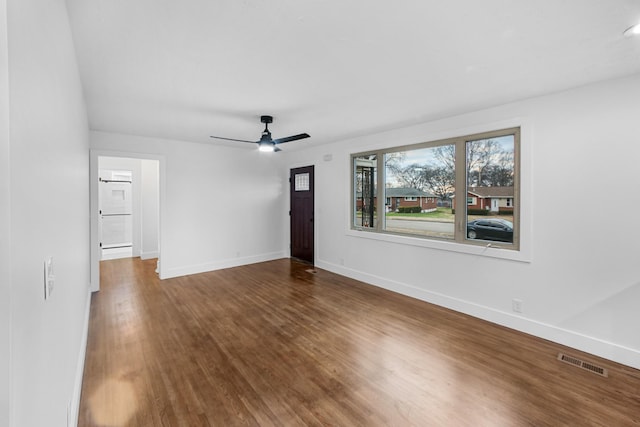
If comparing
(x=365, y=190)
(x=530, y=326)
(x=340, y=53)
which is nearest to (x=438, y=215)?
(x=365, y=190)

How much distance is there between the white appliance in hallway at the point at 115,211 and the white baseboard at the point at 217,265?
128 inches

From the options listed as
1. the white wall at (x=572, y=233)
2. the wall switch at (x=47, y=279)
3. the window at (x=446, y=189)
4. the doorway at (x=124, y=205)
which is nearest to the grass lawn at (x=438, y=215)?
the window at (x=446, y=189)

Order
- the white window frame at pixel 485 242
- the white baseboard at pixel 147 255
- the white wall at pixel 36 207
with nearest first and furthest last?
the white wall at pixel 36 207 → the white window frame at pixel 485 242 → the white baseboard at pixel 147 255

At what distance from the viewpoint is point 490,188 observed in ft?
11.7

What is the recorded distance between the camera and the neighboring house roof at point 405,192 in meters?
4.36

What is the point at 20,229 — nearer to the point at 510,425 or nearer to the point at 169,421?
the point at 169,421

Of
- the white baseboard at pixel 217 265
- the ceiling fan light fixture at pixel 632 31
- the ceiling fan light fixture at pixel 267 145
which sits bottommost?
the white baseboard at pixel 217 265

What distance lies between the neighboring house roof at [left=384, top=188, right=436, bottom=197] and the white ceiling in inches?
48.6

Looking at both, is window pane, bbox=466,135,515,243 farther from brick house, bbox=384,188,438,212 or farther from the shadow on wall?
the shadow on wall

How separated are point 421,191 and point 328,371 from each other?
9.57 feet

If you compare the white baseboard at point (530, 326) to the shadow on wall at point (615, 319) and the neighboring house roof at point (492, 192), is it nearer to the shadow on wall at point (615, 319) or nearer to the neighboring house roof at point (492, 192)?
the shadow on wall at point (615, 319)

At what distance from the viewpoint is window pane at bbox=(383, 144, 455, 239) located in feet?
13.3

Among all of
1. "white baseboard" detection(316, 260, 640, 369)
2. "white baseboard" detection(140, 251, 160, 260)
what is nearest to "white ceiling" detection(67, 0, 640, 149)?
"white baseboard" detection(316, 260, 640, 369)

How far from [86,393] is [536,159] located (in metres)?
4.67
